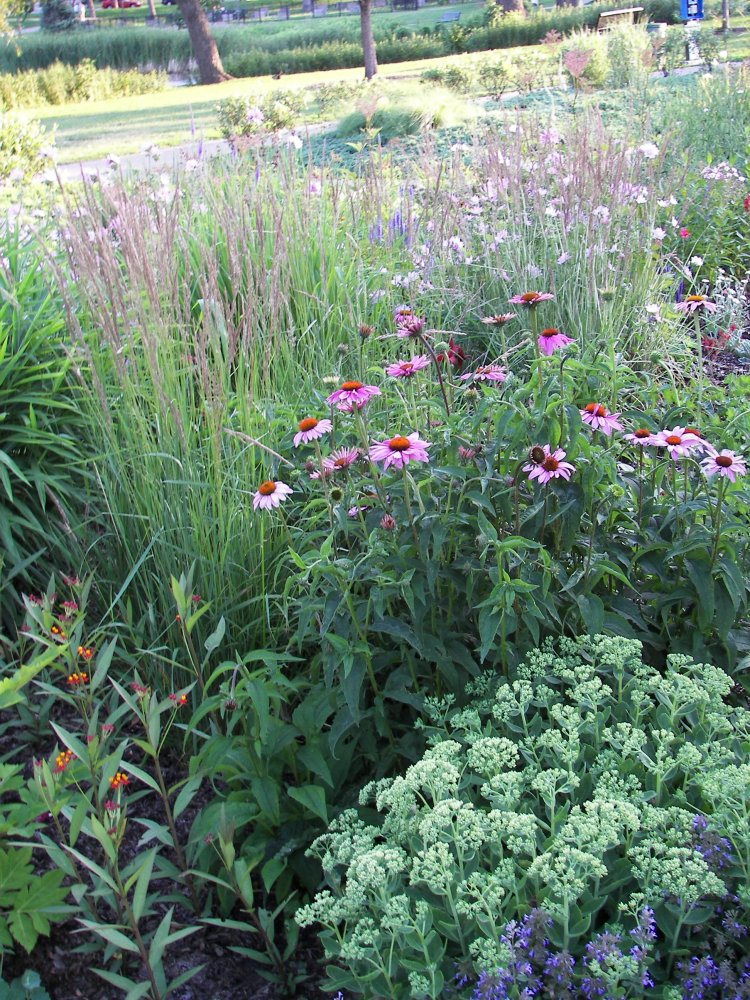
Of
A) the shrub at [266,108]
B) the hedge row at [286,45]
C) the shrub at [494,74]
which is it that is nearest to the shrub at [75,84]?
the hedge row at [286,45]

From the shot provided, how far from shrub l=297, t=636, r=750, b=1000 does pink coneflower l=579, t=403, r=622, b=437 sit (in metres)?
0.50

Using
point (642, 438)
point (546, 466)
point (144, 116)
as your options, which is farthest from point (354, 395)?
point (144, 116)

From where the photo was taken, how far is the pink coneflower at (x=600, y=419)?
1903 millimetres

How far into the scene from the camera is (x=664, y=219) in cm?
504

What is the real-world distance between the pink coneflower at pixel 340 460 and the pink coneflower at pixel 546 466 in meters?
0.37

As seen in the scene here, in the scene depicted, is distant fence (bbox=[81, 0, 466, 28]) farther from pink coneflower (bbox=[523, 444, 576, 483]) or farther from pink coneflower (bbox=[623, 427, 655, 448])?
pink coneflower (bbox=[523, 444, 576, 483])

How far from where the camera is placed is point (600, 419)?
1.92 metres

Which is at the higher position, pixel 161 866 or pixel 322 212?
pixel 322 212

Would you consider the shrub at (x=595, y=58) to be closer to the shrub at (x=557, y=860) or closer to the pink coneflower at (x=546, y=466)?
the pink coneflower at (x=546, y=466)

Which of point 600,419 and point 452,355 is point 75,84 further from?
point 600,419

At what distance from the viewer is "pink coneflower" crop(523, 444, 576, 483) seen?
177 centimetres

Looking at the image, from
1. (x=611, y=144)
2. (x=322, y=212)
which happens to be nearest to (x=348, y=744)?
(x=322, y=212)

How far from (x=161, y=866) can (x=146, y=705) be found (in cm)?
38

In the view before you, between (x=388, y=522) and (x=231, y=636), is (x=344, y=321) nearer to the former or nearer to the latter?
(x=231, y=636)
